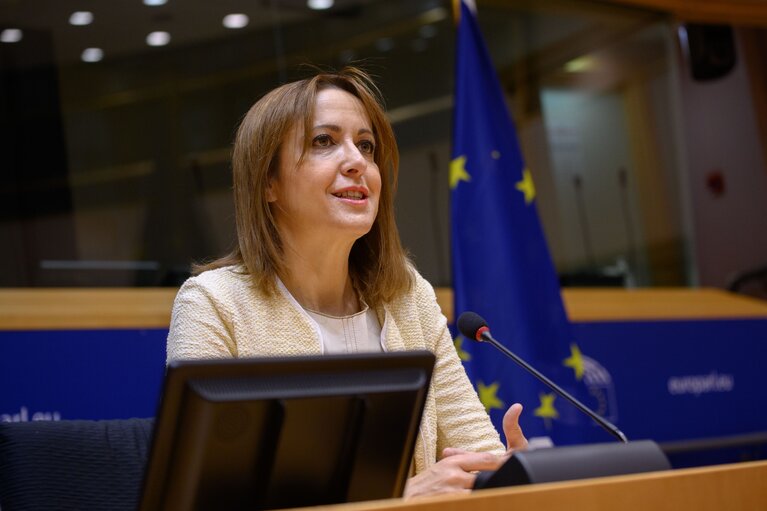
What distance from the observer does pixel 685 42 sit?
588 centimetres

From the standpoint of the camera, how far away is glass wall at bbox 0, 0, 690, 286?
414cm

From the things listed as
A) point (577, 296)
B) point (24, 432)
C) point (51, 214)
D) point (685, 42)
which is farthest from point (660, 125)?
point (24, 432)

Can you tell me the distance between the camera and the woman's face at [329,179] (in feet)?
6.75

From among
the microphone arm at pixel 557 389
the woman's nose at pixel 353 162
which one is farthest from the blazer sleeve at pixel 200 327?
the microphone arm at pixel 557 389

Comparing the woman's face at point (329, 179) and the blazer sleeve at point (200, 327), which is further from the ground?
the woman's face at point (329, 179)

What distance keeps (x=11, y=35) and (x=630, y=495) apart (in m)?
3.65

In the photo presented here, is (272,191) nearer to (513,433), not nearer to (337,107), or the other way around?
(337,107)

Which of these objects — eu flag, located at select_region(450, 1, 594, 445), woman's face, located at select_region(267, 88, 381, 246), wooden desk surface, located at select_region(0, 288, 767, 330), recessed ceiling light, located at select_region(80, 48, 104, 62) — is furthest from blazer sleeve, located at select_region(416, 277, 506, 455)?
recessed ceiling light, located at select_region(80, 48, 104, 62)

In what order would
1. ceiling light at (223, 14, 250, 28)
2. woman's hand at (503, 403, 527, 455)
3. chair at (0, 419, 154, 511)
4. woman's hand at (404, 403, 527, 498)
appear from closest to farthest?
woman's hand at (404, 403, 527, 498) → chair at (0, 419, 154, 511) → woman's hand at (503, 403, 527, 455) → ceiling light at (223, 14, 250, 28)

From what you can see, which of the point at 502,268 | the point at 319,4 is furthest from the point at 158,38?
the point at 502,268

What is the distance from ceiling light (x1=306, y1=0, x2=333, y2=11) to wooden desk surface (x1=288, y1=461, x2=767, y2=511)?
4127mm

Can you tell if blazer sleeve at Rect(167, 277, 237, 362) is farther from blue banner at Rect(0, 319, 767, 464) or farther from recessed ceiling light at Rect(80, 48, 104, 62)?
recessed ceiling light at Rect(80, 48, 104, 62)

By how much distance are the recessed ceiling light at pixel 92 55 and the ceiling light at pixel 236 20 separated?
0.68m

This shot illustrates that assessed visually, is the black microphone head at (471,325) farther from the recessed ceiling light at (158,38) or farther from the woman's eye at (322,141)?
the recessed ceiling light at (158,38)
